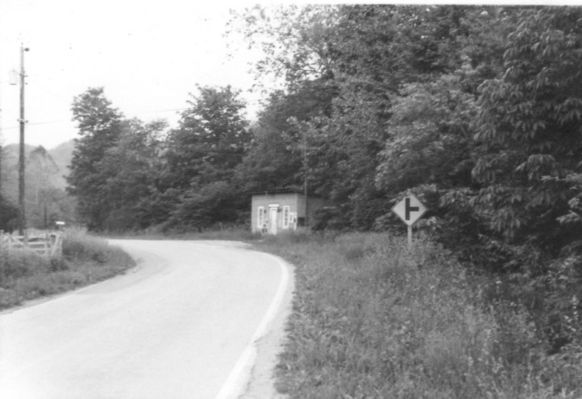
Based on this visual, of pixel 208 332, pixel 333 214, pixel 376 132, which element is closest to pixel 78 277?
pixel 208 332

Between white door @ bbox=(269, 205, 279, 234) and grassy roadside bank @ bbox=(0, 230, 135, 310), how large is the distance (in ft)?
57.0

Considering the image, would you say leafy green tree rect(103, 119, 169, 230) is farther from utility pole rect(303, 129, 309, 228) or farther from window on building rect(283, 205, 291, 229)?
window on building rect(283, 205, 291, 229)

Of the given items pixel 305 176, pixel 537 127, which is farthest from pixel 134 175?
pixel 305 176

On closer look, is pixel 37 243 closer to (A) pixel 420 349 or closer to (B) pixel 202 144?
(B) pixel 202 144

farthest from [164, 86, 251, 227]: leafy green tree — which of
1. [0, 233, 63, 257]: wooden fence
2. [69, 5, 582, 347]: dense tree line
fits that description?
[0, 233, 63, 257]: wooden fence

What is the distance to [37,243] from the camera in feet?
54.2

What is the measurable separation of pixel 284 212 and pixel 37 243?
2193 centimetres

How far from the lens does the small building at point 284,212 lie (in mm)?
36031

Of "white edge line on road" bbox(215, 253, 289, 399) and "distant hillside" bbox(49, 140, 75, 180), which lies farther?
"distant hillside" bbox(49, 140, 75, 180)

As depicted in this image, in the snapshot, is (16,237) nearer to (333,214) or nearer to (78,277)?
(78,277)

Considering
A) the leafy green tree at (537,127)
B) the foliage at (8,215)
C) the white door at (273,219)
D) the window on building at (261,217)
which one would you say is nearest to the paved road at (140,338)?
the leafy green tree at (537,127)

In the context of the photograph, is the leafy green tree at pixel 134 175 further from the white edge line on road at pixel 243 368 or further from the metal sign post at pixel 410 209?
the metal sign post at pixel 410 209

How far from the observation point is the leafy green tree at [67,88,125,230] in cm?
668

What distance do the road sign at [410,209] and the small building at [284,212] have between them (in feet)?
74.3
